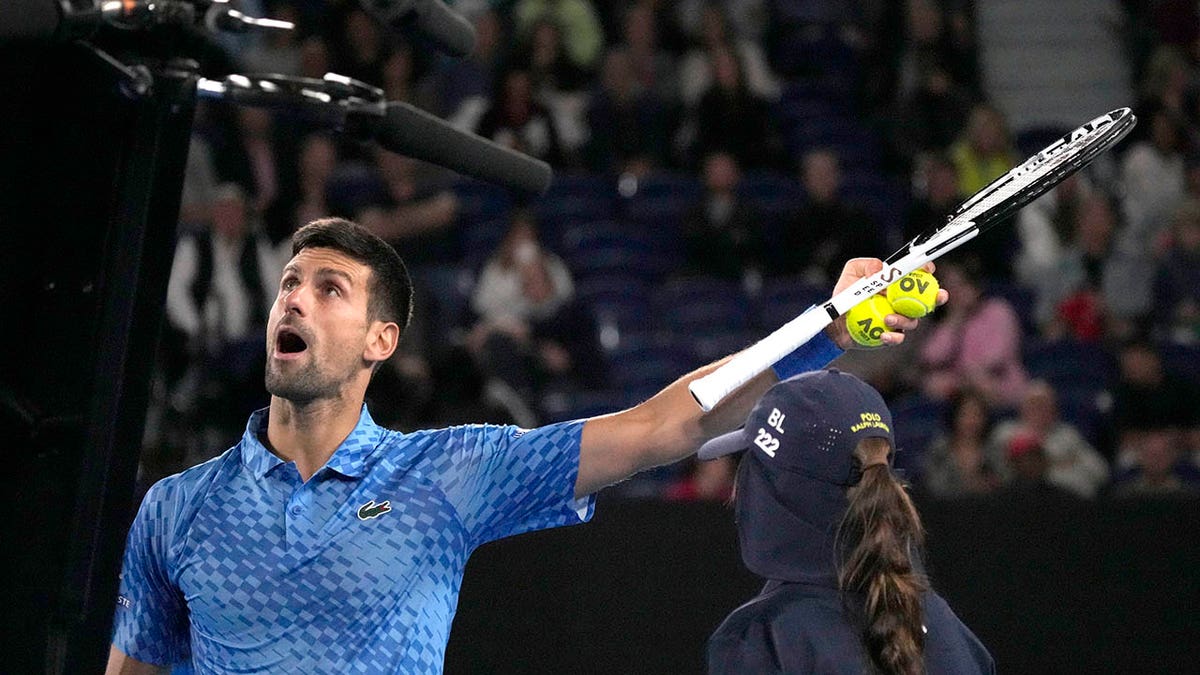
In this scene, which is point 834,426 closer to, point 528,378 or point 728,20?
point 528,378

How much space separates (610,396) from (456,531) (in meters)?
5.02

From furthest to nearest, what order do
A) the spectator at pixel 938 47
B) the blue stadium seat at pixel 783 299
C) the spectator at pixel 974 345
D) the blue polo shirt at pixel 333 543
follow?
the spectator at pixel 938 47 → the blue stadium seat at pixel 783 299 → the spectator at pixel 974 345 → the blue polo shirt at pixel 333 543

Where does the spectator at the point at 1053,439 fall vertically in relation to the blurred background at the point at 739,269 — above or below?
below

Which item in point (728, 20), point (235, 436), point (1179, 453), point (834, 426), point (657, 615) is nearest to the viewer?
point (834, 426)

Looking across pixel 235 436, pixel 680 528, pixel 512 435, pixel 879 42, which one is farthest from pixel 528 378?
pixel 512 435

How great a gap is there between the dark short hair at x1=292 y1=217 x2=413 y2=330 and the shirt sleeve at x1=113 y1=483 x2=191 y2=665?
553 mm

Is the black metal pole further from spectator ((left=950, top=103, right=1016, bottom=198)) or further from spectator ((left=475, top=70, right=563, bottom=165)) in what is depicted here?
spectator ((left=950, top=103, right=1016, bottom=198))

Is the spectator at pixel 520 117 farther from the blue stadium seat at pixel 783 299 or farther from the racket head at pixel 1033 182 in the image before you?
the racket head at pixel 1033 182

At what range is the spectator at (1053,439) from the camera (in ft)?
25.5

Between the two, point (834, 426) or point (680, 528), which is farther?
point (680, 528)

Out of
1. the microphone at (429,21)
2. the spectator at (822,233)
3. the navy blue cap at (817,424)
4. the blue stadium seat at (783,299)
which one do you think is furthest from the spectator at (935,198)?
the microphone at (429,21)

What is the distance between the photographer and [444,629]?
3.13 metres

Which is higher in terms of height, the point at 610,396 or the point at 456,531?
the point at 456,531

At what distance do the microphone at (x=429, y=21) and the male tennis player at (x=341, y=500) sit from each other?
2.49 ft
